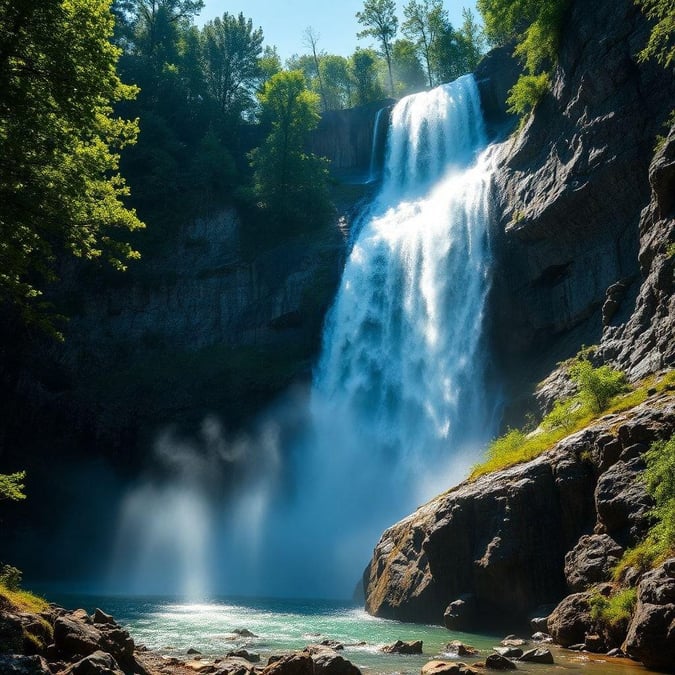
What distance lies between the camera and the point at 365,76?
274 ft

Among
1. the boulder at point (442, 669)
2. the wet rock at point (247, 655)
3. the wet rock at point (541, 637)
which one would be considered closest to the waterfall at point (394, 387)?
the wet rock at point (541, 637)

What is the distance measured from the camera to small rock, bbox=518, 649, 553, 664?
43.4 ft

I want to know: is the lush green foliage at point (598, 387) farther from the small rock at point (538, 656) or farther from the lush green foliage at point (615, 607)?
the small rock at point (538, 656)

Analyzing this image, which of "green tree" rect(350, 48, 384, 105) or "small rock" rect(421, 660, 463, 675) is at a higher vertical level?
"green tree" rect(350, 48, 384, 105)

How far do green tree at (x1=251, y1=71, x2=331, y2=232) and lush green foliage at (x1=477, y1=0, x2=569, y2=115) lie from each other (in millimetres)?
16323

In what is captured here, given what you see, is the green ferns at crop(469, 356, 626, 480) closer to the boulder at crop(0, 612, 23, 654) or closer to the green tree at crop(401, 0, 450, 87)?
the boulder at crop(0, 612, 23, 654)

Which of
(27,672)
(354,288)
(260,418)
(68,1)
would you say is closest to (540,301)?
(354,288)

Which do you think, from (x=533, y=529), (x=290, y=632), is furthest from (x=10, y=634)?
(x=533, y=529)

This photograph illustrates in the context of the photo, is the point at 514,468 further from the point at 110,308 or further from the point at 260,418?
the point at 110,308

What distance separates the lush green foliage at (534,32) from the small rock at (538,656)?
3061cm

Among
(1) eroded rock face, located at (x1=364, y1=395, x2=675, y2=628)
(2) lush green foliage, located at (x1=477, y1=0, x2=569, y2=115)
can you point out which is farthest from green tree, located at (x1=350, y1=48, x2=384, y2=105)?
(1) eroded rock face, located at (x1=364, y1=395, x2=675, y2=628)

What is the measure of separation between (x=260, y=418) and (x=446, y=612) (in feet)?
81.5

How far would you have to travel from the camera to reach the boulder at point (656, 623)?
11.8 m

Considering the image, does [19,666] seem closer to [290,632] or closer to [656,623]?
[656,623]
